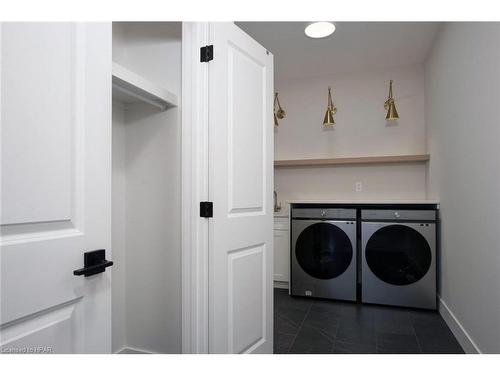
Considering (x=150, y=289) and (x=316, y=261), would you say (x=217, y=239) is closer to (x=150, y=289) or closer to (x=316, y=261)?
(x=150, y=289)

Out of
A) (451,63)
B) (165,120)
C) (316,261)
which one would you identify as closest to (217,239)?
(165,120)

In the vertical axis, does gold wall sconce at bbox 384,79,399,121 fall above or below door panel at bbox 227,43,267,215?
above

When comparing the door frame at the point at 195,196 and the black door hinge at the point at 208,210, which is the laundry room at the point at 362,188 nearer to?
the door frame at the point at 195,196

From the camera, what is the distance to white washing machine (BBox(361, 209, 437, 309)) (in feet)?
9.18

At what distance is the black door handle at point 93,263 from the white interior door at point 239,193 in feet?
1.96

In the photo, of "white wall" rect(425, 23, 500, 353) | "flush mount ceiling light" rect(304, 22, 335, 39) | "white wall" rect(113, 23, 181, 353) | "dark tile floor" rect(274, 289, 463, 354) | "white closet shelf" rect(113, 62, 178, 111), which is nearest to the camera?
"white closet shelf" rect(113, 62, 178, 111)

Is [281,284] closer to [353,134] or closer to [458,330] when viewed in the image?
[458,330]

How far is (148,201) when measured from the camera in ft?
5.88

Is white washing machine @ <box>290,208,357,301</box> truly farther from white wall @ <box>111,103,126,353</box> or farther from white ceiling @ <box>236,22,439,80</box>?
white wall @ <box>111,103,126,353</box>

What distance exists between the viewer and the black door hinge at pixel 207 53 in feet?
4.95

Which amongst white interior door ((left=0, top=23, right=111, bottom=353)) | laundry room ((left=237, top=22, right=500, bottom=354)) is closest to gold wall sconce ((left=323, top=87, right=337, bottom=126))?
laundry room ((left=237, top=22, right=500, bottom=354))
